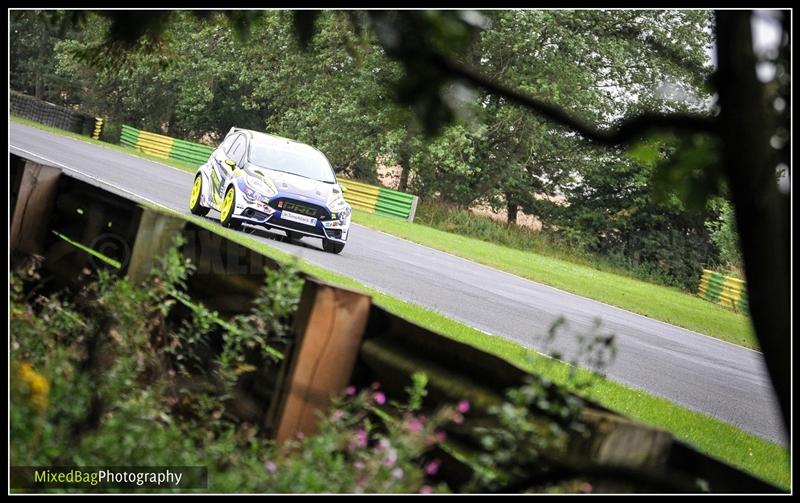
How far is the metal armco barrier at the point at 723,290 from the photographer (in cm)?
3294

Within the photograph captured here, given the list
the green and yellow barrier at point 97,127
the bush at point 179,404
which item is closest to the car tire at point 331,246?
the bush at point 179,404

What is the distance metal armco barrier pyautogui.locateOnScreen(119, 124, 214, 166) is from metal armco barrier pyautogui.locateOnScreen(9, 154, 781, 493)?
3880cm

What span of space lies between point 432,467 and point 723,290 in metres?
32.8

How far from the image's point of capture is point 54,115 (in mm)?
53188

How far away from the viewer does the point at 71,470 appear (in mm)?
3703

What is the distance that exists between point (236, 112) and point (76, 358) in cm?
4973

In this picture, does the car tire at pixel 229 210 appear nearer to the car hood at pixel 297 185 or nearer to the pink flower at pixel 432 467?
the car hood at pixel 297 185

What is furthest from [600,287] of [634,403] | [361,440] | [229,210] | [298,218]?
[361,440]

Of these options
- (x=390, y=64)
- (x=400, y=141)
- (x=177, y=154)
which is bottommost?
(x=177, y=154)

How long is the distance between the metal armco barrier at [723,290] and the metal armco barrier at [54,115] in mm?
29570

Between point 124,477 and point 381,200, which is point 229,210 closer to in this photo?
point 124,477

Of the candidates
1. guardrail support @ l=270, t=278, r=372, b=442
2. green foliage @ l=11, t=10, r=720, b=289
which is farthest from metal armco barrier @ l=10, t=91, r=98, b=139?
guardrail support @ l=270, t=278, r=372, b=442

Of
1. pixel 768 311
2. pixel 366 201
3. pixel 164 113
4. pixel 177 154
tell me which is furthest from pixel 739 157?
pixel 164 113

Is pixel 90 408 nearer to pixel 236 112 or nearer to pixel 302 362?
pixel 302 362
